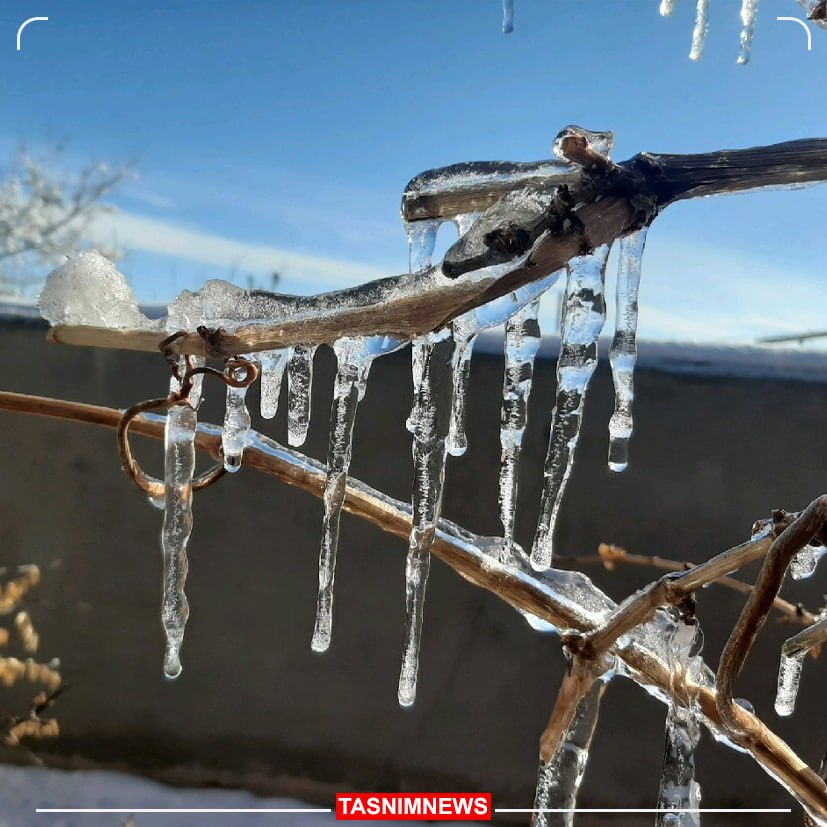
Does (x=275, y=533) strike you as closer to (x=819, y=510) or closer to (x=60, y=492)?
(x=60, y=492)

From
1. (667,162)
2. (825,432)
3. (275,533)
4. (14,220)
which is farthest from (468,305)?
(14,220)

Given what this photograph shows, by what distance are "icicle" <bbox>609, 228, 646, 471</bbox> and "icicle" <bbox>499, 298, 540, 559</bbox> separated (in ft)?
0.19

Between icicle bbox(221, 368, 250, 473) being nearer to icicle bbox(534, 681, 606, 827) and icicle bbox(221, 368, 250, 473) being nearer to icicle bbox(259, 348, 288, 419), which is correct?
icicle bbox(259, 348, 288, 419)

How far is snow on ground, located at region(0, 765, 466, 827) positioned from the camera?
2078mm

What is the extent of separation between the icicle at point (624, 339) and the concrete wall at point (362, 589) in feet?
4.79

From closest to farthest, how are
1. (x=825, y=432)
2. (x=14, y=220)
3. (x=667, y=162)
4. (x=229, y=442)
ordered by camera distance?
(x=667, y=162) < (x=229, y=442) < (x=825, y=432) < (x=14, y=220)

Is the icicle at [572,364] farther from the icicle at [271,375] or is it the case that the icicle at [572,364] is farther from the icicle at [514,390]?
the icicle at [271,375]

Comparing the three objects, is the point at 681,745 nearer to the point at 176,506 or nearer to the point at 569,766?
the point at 569,766

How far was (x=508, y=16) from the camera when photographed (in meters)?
0.64

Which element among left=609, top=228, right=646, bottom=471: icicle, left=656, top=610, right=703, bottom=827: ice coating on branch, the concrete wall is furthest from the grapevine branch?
the concrete wall

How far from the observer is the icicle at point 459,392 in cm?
55

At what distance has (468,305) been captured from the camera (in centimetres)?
37

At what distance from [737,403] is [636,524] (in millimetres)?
427

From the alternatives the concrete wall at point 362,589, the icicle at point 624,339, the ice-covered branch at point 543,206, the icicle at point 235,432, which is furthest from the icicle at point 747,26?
the concrete wall at point 362,589
